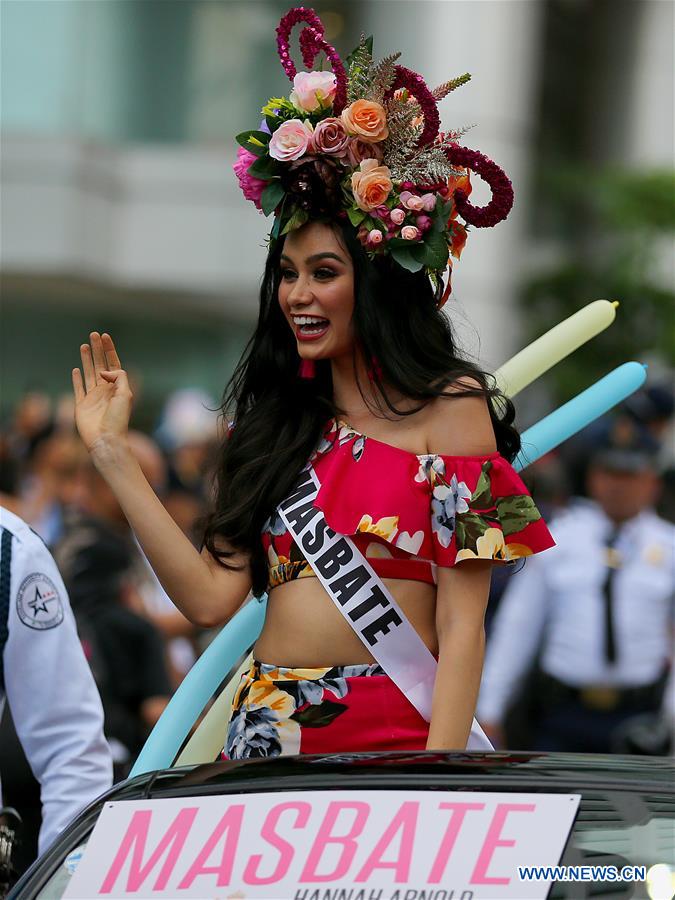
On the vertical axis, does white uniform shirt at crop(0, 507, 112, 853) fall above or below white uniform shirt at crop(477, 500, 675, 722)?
above

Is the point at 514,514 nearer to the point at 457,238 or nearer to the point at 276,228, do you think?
the point at 457,238

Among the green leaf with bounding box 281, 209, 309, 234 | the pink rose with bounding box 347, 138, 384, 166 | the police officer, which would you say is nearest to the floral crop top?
the green leaf with bounding box 281, 209, 309, 234

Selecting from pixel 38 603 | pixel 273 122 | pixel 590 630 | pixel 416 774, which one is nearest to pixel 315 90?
pixel 273 122

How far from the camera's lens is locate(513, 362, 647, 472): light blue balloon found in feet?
11.9

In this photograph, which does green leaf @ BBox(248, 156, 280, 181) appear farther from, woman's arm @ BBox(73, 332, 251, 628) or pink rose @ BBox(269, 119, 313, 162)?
woman's arm @ BBox(73, 332, 251, 628)

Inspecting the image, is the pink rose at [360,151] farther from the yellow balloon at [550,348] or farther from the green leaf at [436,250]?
the yellow balloon at [550,348]

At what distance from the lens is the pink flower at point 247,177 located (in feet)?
11.3

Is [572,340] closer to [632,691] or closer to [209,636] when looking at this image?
[632,691]

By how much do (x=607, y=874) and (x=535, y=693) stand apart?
5.04 meters

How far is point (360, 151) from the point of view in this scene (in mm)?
3336

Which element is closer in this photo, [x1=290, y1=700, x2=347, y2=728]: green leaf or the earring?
[x1=290, y1=700, x2=347, y2=728]: green leaf

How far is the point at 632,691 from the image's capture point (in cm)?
706

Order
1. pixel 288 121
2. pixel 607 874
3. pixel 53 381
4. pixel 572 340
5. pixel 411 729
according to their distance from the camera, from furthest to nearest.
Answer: pixel 53 381, pixel 572 340, pixel 288 121, pixel 411 729, pixel 607 874

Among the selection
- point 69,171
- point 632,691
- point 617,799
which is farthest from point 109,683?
point 69,171
